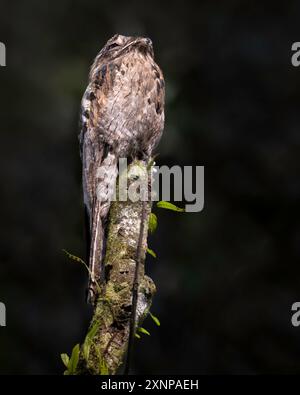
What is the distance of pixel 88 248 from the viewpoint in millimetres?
2553

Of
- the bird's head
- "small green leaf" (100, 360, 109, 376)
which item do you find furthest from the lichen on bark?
the bird's head

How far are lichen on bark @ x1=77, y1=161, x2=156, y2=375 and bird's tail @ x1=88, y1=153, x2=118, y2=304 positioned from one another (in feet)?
0.22

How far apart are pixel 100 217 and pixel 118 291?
41cm

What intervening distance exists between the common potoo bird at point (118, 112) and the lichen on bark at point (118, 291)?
22cm

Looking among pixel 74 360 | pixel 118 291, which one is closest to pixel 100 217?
pixel 118 291

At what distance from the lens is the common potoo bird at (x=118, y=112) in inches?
106

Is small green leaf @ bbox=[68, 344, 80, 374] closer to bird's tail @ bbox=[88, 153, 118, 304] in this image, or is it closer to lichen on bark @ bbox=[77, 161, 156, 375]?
lichen on bark @ bbox=[77, 161, 156, 375]

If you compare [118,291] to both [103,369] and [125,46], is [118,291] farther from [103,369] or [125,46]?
[125,46]

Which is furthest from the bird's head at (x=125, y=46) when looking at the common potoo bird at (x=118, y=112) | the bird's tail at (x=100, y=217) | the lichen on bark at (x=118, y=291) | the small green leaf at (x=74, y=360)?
the small green leaf at (x=74, y=360)

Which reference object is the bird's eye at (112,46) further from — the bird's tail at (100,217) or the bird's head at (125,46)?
the bird's tail at (100,217)

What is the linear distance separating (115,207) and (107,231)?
0.26 ft

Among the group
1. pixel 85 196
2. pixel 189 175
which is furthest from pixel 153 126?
pixel 189 175

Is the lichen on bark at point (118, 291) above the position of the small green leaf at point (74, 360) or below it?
above
